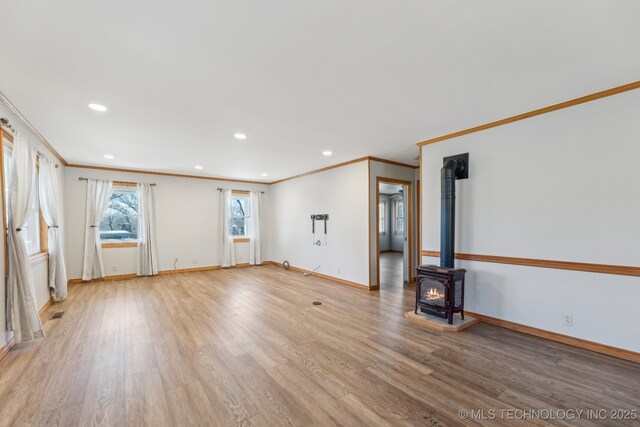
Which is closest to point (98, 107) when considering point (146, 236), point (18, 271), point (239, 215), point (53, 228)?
point (18, 271)

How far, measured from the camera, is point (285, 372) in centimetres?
239

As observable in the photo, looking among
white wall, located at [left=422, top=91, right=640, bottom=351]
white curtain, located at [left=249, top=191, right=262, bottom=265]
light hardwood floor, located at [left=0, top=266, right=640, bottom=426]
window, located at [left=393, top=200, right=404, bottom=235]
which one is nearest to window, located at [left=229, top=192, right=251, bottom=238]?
white curtain, located at [left=249, top=191, right=262, bottom=265]

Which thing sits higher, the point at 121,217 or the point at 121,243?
the point at 121,217

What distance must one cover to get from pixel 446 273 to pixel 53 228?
5943 mm

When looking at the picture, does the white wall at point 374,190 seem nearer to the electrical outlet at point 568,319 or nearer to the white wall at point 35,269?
the electrical outlet at point 568,319

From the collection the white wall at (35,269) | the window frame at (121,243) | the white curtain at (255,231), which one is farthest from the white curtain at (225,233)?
the white wall at (35,269)

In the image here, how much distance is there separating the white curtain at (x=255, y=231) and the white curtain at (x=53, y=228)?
162 inches

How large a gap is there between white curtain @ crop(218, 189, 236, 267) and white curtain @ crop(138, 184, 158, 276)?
1597 mm

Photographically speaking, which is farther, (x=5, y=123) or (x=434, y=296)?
(x=434, y=296)

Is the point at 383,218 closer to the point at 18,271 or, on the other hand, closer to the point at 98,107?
the point at 98,107

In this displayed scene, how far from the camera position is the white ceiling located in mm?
1599

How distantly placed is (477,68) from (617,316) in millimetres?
2690

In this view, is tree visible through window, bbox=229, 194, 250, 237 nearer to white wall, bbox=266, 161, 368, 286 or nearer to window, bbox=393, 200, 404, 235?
white wall, bbox=266, 161, 368, 286

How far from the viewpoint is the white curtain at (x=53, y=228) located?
4098 millimetres
